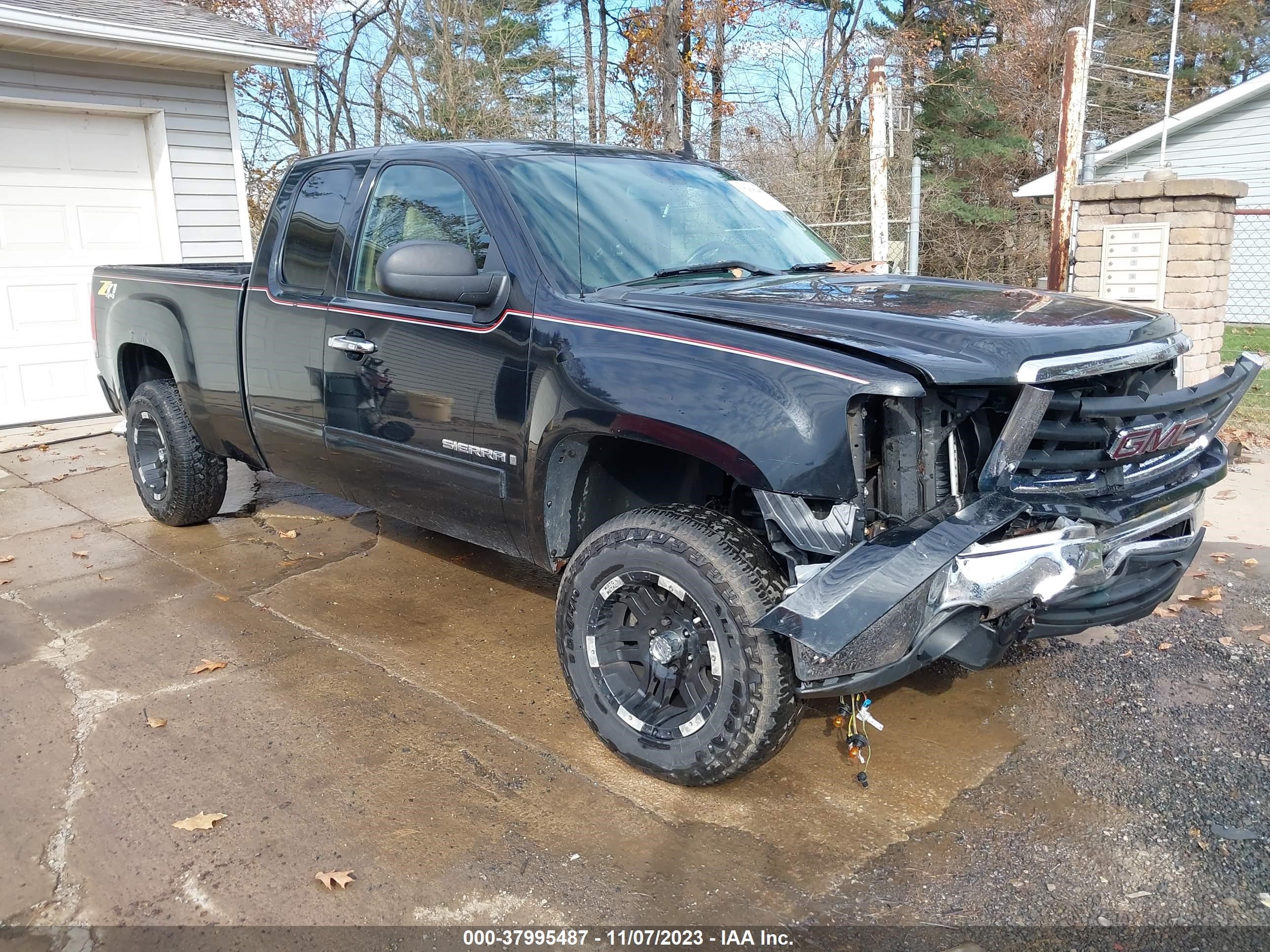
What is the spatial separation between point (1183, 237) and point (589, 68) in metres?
19.3

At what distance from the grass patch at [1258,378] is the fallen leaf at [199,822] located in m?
5.97

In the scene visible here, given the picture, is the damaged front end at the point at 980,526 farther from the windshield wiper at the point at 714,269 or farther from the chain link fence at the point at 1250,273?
the chain link fence at the point at 1250,273

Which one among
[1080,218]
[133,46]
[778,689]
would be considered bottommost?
[778,689]

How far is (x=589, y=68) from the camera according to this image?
78.2ft

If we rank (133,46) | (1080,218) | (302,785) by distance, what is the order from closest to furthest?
(302,785)
(1080,218)
(133,46)

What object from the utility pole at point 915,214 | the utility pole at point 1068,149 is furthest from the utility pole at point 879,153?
the utility pole at point 1068,149

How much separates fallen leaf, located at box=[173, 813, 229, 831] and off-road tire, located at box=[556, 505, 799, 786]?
46.1 inches

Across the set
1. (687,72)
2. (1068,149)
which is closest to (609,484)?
(1068,149)

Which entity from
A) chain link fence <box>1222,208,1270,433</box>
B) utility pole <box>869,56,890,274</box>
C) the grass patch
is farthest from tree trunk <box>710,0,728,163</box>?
utility pole <box>869,56,890,274</box>

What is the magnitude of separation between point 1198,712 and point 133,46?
926 cm

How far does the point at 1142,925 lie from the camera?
250 centimetres

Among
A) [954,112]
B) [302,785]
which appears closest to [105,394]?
[302,785]

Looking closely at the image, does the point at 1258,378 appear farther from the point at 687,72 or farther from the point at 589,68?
the point at 589,68

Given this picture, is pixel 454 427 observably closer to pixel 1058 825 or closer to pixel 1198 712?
pixel 1058 825
